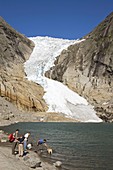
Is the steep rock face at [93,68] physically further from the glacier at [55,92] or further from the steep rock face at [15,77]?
the steep rock face at [15,77]

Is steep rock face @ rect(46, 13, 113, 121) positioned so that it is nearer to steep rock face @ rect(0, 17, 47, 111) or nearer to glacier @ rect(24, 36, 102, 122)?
glacier @ rect(24, 36, 102, 122)

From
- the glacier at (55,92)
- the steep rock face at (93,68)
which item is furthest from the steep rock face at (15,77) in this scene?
the steep rock face at (93,68)

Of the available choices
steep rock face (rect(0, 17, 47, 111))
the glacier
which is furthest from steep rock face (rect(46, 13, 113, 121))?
steep rock face (rect(0, 17, 47, 111))

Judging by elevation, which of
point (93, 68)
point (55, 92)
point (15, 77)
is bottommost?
point (55, 92)

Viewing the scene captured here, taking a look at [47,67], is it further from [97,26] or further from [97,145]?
[97,145]

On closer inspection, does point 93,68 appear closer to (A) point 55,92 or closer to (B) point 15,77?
(A) point 55,92

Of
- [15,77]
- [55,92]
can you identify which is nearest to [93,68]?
[55,92]

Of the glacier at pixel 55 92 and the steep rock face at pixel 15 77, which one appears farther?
the glacier at pixel 55 92
